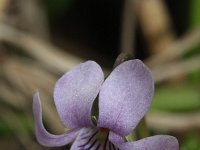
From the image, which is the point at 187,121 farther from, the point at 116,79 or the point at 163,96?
the point at 116,79

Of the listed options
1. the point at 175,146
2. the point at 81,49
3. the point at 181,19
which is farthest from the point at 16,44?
the point at 175,146

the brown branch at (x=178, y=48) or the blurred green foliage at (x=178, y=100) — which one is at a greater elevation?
the brown branch at (x=178, y=48)

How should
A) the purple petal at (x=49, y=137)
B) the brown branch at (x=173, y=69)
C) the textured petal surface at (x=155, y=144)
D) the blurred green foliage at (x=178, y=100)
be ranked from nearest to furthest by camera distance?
the textured petal surface at (x=155, y=144) < the purple petal at (x=49, y=137) < the blurred green foliage at (x=178, y=100) < the brown branch at (x=173, y=69)

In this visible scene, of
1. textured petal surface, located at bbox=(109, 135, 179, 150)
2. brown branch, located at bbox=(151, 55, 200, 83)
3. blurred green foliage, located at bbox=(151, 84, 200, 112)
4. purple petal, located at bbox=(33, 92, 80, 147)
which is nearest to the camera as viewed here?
textured petal surface, located at bbox=(109, 135, 179, 150)

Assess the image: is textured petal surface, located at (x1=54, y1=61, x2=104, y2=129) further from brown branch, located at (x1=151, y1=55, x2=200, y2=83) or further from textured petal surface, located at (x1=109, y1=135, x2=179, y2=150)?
brown branch, located at (x1=151, y1=55, x2=200, y2=83)

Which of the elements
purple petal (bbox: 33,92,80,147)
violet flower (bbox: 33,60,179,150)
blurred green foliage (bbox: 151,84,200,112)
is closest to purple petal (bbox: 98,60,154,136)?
violet flower (bbox: 33,60,179,150)

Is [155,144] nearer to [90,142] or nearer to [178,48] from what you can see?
[90,142]

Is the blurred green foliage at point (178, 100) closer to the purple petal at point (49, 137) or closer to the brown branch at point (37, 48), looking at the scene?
the brown branch at point (37, 48)

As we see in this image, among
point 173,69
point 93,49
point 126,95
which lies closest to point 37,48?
point 93,49

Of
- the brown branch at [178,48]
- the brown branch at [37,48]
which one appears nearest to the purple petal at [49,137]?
the brown branch at [37,48]
